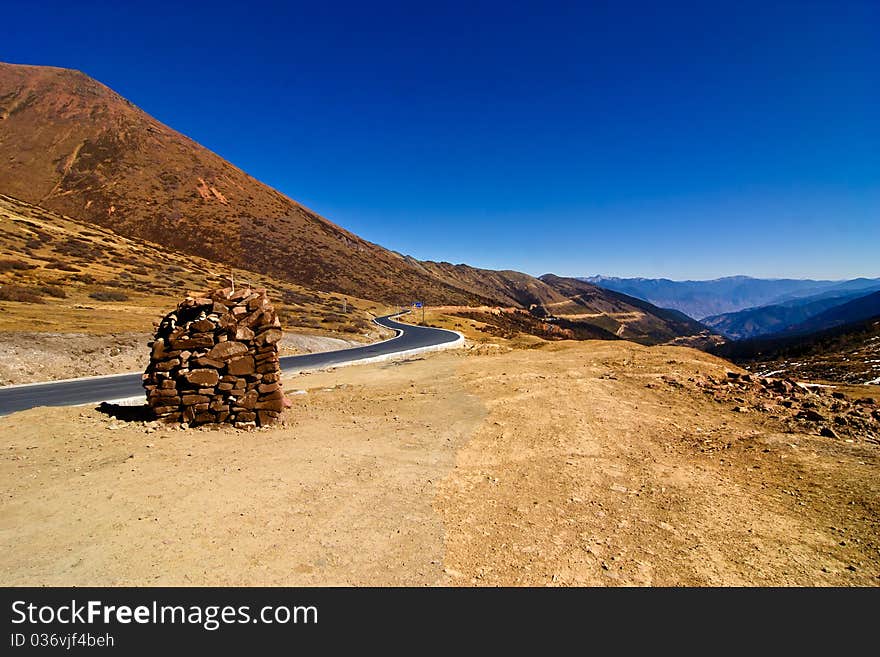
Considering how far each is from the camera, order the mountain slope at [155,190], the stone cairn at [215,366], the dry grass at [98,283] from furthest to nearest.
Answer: the mountain slope at [155,190] < the dry grass at [98,283] < the stone cairn at [215,366]

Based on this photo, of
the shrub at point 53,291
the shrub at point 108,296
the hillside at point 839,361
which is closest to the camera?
the hillside at point 839,361

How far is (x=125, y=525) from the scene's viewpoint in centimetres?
617

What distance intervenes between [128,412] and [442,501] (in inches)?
418

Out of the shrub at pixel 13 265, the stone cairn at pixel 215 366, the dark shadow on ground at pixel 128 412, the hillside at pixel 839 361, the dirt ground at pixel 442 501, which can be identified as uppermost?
the shrub at pixel 13 265

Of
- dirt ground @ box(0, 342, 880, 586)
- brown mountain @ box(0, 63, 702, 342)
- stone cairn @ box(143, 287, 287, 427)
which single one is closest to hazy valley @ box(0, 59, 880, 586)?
dirt ground @ box(0, 342, 880, 586)

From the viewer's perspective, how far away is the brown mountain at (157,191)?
105250 mm

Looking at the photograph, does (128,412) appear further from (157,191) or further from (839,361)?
(157,191)

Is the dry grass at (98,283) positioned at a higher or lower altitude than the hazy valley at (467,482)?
higher

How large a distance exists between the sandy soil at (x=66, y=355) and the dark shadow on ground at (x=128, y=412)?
1475cm

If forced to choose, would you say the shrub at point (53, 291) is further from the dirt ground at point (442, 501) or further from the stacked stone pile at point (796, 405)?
the stacked stone pile at point (796, 405)

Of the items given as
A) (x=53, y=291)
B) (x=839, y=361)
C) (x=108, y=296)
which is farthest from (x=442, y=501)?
(x=839, y=361)

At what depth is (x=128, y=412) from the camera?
12094mm

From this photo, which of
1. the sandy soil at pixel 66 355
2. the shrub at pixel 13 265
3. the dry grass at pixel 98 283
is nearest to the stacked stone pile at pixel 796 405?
the sandy soil at pixel 66 355

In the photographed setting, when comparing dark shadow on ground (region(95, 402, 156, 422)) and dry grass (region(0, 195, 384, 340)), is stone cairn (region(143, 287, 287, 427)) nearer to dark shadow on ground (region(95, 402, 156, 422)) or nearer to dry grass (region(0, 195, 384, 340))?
dark shadow on ground (region(95, 402, 156, 422))
